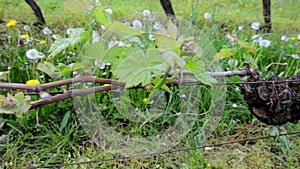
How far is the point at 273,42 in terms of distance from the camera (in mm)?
2266

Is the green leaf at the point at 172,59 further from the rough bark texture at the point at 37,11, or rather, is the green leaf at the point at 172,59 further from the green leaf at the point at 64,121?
the rough bark texture at the point at 37,11

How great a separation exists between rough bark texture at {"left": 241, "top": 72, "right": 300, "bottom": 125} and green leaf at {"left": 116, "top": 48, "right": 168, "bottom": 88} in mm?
635

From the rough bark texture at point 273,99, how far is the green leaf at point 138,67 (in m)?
0.63

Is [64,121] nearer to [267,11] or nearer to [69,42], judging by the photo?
[69,42]

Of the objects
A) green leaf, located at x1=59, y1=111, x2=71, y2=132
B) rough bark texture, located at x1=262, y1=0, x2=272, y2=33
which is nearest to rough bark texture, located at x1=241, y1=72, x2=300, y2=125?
green leaf, located at x1=59, y1=111, x2=71, y2=132

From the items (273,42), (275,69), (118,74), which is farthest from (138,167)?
(273,42)

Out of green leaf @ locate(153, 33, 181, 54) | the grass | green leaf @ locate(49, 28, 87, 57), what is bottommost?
the grass

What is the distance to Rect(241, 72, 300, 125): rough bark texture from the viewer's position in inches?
47.6

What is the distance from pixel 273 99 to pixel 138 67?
74cm

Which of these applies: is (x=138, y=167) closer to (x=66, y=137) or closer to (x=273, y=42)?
(x=66, y=137)

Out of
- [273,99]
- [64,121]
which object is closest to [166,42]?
[273,99]

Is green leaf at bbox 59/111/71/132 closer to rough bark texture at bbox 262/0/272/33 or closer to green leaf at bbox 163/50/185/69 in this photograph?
green leaf at bbox 163/50/185/69

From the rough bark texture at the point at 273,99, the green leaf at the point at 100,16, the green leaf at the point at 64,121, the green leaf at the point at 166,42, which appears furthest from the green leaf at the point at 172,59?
the green leaf at the point at 64,121

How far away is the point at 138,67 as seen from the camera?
624mm
